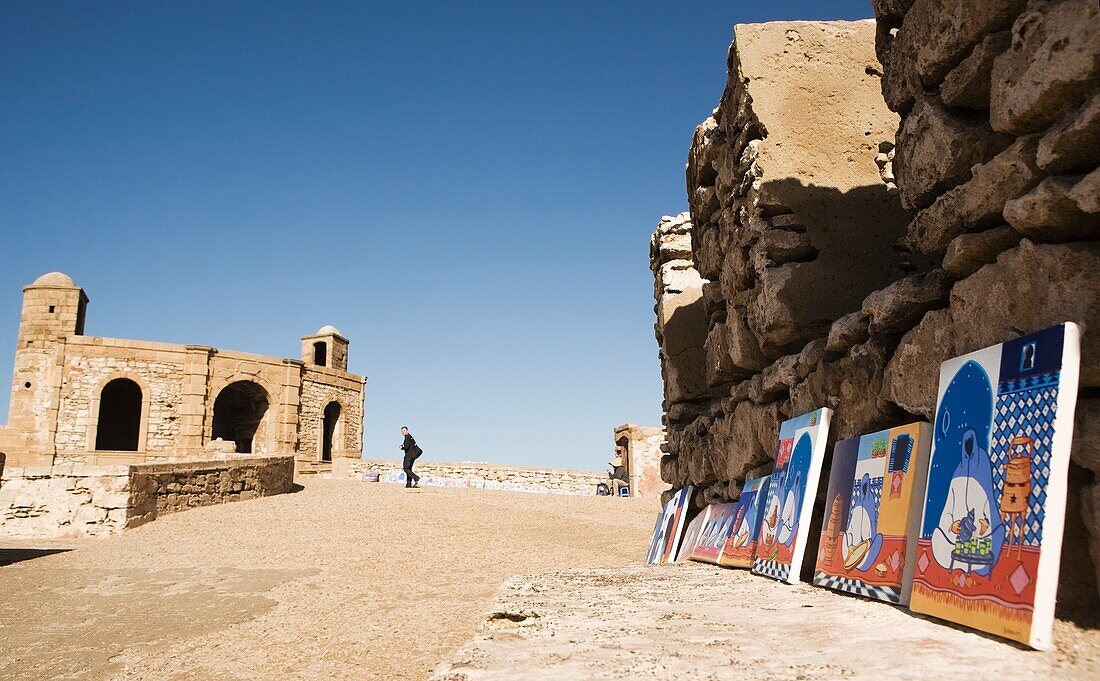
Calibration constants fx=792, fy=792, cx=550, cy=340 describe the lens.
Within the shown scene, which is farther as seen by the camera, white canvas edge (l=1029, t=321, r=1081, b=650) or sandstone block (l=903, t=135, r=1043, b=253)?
sandstone block (l=903, t=135, r=1043, b=253)

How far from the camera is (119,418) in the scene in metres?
27.6

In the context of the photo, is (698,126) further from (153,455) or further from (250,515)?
(153,455)

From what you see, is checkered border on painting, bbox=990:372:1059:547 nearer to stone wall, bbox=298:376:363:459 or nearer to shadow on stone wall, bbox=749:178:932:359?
shadow on stone wall, bbox=749:178:932:359

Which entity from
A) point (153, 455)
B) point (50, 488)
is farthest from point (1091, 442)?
point (153, 455)

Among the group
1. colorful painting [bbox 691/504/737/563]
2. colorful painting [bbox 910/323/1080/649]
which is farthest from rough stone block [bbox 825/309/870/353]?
colorful painting [bbox 691/504/737/563]

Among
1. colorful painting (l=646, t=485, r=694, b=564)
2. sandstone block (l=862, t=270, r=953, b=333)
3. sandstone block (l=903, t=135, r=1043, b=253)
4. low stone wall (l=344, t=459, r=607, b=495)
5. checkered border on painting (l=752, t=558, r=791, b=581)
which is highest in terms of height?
sandstone block (l=903, t=135, r=1043, b=253)

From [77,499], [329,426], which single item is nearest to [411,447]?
[77,499]

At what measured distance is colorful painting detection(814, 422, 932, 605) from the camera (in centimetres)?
277

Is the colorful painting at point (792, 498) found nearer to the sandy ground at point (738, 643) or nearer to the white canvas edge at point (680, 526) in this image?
the sandy ground at point (738, 643)

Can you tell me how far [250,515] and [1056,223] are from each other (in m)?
12.0

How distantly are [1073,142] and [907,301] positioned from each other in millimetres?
985

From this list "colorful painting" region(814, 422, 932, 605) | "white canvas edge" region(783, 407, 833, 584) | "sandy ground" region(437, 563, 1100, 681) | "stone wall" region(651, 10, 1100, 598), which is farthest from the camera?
"white canvas edge" region(783, 407, 833, 584)

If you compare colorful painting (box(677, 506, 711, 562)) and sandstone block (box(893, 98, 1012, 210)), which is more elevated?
sandstone block (box(893, 98, 1012, 210))

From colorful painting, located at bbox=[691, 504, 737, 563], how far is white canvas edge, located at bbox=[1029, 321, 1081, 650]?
2882 mm
